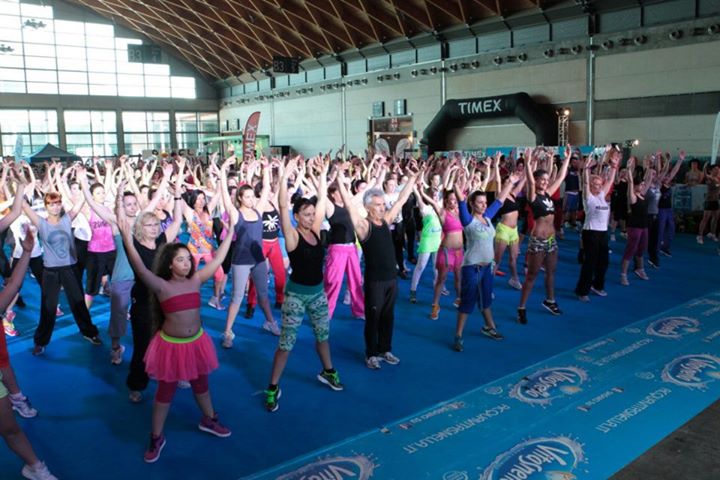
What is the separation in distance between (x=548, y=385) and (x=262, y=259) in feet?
10.7

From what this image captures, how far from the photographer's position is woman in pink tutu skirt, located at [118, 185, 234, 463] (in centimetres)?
385

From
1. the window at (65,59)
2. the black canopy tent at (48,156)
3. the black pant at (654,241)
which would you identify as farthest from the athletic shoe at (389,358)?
the window at (65,59)

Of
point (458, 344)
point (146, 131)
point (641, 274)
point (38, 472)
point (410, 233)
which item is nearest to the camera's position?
point (38, 472)

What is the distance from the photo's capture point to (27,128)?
34781 mm

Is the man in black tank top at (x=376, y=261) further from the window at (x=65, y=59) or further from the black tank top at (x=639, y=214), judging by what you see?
the window at (x=65, y=59)

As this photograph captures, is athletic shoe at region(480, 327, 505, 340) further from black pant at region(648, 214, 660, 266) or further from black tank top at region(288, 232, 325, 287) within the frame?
black pant at region(648, 214, 660, 266)

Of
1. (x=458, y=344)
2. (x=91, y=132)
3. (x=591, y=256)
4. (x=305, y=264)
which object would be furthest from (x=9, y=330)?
(x=91, y=132)

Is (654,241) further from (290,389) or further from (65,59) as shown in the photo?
(65,59)

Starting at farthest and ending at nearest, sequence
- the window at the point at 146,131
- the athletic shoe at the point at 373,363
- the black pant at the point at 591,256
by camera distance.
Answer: the window at the point at 146,131, the black pant at the point at 591,256, the athletic shoe at the point at 373,363

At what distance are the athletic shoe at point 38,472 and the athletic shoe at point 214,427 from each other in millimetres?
1028

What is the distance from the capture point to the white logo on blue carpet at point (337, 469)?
367 cm

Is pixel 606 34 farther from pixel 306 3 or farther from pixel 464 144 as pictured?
pixel 306 3

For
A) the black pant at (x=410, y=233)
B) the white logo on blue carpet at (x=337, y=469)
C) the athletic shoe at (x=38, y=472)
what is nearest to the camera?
the athletic shoe at (x=38, y=472)

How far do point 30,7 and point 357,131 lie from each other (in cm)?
2172
